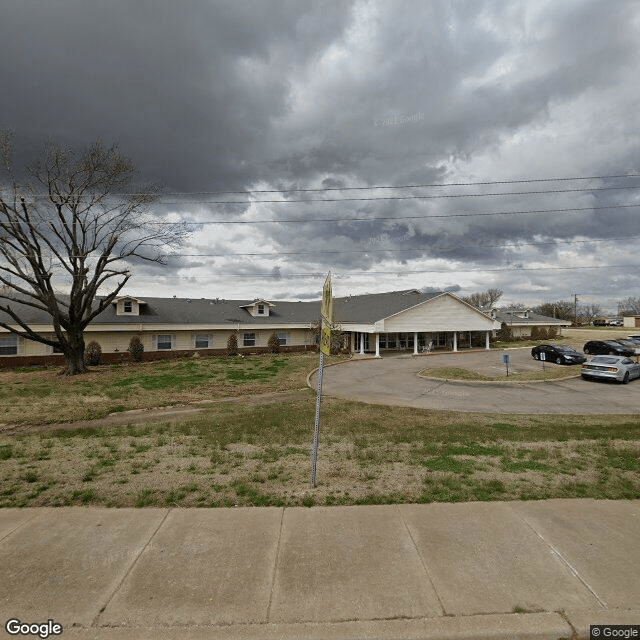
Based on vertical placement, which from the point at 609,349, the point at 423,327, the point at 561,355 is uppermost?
the point at 423,327

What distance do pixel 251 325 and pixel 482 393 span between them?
23.7 meters

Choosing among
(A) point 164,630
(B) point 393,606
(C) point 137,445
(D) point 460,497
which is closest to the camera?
(A) point 164,630

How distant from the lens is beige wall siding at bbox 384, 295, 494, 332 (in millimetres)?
33500

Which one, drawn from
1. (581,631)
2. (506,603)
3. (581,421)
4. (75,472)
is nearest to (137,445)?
(75,472)

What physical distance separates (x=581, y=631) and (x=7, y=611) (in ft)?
16.3

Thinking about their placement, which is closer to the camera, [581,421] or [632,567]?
[632,567]

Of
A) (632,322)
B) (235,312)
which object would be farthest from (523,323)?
(632,322)

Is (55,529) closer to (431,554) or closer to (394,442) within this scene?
(431,554)

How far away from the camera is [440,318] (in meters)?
35.5

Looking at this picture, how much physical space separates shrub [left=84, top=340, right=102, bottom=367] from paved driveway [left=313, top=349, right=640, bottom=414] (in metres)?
18.2

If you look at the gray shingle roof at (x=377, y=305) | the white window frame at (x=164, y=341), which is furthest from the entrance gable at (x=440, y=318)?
the white window frame at (x=164, y=341)

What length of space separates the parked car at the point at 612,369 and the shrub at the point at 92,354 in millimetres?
32572

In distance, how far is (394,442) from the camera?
860 cm

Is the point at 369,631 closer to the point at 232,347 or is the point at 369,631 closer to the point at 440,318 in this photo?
the point at 232,347
